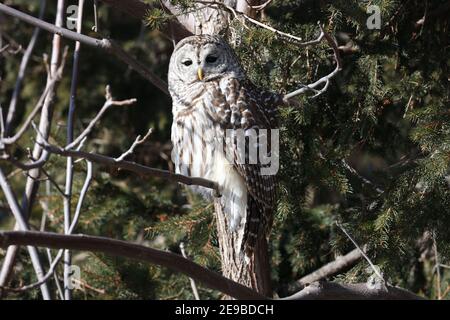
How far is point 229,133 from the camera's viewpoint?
3.79 metres

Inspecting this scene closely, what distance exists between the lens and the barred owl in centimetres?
377

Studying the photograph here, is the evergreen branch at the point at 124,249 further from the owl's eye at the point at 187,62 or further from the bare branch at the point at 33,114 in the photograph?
the owl's eye at the point at 187,62

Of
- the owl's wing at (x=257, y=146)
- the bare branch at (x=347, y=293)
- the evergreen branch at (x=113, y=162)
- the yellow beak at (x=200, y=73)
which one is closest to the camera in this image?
the evergreen branch at (x=113, y=162)

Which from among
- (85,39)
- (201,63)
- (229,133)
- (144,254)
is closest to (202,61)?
(201,63)

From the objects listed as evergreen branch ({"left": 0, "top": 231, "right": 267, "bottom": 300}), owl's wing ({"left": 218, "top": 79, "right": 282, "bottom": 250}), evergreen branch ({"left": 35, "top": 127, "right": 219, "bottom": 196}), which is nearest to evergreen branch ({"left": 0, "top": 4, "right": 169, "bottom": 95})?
evergreen branch ({"left": 35, "top": 127, "right": 219, "bottom": 196})

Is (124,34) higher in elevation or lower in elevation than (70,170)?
higher

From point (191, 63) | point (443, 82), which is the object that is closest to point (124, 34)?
point (191, 63)

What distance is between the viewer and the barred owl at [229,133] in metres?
3.77

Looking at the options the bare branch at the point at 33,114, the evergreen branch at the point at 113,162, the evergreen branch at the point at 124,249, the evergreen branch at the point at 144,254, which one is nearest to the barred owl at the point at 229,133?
the bare branch at the point at 33,114

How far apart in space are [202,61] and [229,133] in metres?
0.43

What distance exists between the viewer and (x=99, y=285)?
462 centimetres
